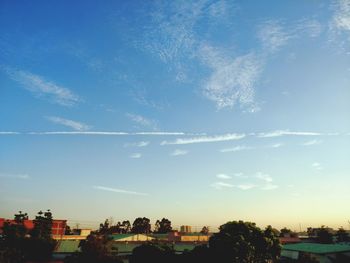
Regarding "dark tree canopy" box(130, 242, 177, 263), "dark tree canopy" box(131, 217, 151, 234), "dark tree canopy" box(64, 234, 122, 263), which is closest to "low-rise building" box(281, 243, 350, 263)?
"dark tree canopy" box(130, 242, 177, 263)

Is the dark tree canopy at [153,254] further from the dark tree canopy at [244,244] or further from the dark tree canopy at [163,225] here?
the dark tree canopy at [163,225]

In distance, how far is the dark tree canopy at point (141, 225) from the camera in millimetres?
159375

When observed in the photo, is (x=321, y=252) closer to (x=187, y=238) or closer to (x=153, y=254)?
(x=153, y=254)

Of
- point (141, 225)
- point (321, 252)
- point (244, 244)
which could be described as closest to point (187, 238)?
point (321, 252)

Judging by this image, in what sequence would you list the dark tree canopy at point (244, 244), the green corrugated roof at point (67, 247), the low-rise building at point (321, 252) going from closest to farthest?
the dark tree canopy at point (244, 244) < the low-rise building at point (321, 252) < the green corrugated roof at point (67, 247)

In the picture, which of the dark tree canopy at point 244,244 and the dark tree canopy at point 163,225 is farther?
the dark tree canopy at point 163,225

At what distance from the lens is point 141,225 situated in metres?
161

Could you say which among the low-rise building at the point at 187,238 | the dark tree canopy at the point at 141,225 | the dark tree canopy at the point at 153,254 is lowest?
the dark tree canopy at the point at 153,254

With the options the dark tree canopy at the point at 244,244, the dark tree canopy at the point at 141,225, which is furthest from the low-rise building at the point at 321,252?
the dark tree canopy at the point at 141,225

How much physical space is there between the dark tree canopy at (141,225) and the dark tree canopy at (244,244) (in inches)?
4700

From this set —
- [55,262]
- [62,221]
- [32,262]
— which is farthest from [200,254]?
[62,221]

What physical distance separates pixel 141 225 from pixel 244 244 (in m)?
125

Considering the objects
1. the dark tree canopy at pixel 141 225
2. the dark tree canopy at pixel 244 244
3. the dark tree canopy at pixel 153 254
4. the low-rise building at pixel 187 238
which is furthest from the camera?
the dark tree canopy at pixel 141 225

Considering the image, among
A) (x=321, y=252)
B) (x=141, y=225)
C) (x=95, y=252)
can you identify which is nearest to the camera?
(x=95, y=252)
